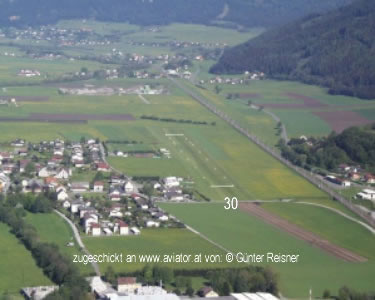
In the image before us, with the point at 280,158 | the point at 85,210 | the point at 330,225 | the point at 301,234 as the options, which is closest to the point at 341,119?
the point at 280,158

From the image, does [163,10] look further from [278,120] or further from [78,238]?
[78,238]

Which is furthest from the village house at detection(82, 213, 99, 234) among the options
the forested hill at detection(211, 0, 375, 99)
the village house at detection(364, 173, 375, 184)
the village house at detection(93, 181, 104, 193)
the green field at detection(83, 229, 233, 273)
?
the forested hill at detection(211, 0, 375, 99)

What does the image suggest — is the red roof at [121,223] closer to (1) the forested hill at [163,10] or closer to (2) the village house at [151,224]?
(2) the village house at [151,224]

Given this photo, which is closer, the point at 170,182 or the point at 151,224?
the point at 151,224

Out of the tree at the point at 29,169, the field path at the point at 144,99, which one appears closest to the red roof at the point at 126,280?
the tree at the point at 29,169

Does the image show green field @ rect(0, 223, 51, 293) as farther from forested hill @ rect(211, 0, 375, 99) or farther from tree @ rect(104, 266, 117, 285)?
forested hill @ rect(211, 0, 375, 99)
